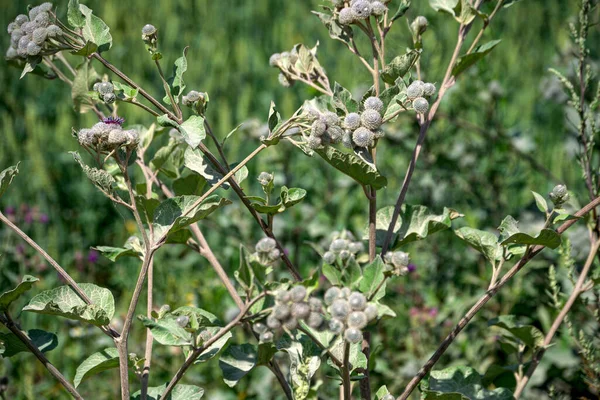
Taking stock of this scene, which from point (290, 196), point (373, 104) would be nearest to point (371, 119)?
point (373, 104)

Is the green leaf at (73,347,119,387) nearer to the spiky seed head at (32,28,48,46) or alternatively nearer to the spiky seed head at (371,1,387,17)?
the spiky seed head at (32,28,48,46)

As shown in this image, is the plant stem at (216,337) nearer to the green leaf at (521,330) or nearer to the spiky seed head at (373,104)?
the spiky seed head at (373,104)

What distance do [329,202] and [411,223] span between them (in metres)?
1.43

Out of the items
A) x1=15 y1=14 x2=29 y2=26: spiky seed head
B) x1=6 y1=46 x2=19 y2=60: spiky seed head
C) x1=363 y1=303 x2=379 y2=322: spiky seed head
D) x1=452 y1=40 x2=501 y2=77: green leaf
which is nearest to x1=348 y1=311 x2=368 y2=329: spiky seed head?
x1=363 y1=303 x2=379 y2=322: spiky seed head

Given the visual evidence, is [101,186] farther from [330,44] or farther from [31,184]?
[330,44]

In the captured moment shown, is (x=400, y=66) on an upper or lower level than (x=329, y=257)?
upper

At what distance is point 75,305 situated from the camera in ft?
3.71

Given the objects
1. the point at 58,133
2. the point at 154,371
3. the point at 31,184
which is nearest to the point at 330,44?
the point at 58,133

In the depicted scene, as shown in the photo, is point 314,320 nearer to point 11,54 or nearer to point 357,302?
point 357,302

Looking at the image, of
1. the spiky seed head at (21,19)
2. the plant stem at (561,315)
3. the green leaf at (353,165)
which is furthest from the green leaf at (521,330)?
the spiky seed head at (21,19)

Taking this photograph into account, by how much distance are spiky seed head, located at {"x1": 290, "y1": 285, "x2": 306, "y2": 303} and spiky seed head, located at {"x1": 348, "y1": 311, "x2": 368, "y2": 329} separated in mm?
63

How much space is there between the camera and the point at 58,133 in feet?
12.0

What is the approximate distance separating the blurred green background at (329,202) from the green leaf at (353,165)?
1.50 feet

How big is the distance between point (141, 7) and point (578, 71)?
395 cm
